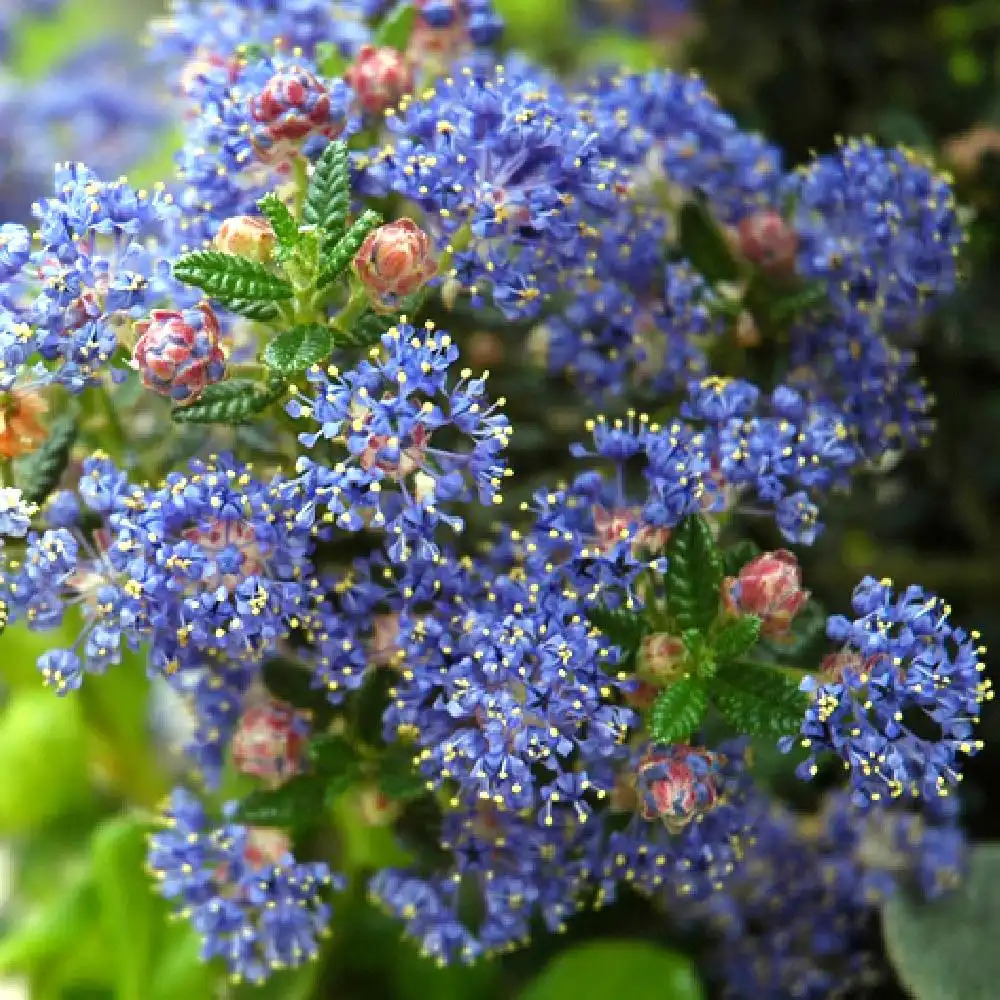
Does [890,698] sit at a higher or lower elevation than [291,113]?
lower

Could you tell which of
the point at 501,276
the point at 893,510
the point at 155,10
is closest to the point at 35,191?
the point at 155,10

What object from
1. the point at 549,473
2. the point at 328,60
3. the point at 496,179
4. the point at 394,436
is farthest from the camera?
the point at 549,473

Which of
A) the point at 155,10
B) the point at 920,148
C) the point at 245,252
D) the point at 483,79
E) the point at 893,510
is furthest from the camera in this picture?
the point at 155,10

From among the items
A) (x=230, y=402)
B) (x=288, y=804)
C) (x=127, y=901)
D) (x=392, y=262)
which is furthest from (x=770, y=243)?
(x=127, y=901)

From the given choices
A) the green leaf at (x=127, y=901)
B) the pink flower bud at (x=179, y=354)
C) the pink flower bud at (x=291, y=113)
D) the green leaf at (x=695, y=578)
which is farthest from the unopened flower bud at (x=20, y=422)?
the green leaf at (x=695, y=578)

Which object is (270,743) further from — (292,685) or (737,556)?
(737,556)

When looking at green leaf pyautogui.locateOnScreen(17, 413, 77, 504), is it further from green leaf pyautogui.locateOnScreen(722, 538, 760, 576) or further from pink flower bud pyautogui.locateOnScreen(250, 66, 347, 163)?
green leaf pyautogui.locateOnScreen(722, 538, 760, 576)

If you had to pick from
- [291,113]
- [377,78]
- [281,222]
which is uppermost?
[377,78]

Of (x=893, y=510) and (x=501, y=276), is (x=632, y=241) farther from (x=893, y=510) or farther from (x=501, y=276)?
(x=893, y=510)
